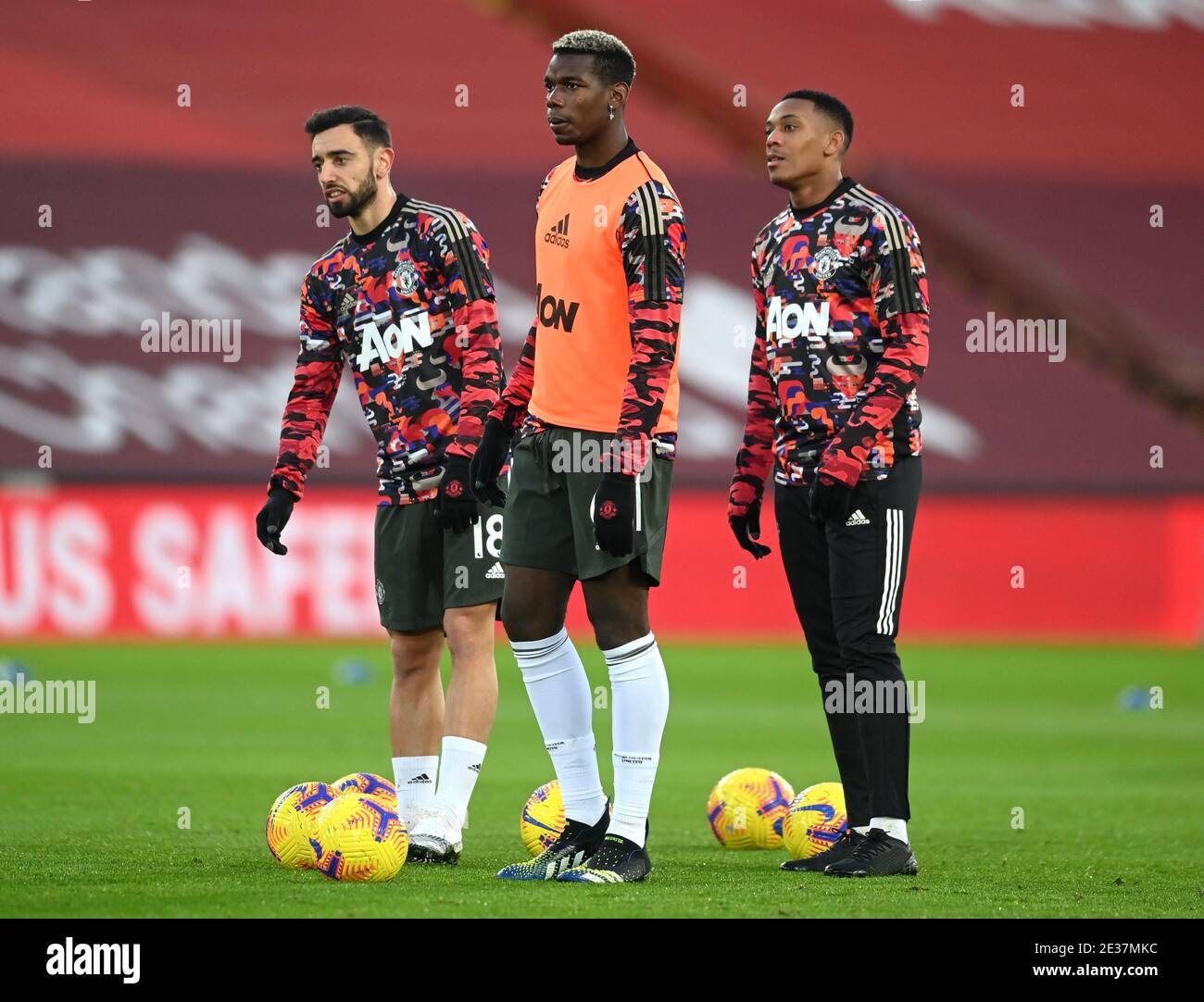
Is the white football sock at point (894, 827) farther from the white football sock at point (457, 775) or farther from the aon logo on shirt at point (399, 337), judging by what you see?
the aon logo on shirt at point (399, 337)

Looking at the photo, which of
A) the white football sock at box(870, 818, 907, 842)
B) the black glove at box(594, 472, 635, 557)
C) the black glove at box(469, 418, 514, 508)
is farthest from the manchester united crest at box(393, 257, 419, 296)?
the white football sock at box(870, 818, 907, 842)

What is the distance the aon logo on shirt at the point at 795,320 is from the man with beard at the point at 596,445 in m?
0.59

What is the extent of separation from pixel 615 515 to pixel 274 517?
5.40ft

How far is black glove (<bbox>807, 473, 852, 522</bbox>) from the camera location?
5965 mm

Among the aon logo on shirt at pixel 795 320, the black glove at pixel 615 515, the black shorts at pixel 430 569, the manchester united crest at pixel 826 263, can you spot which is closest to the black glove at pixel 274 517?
the black shorts at pixel 430 569

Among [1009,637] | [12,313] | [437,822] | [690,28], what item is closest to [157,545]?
[12,313]

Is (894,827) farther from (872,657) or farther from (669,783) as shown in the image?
(669,783)

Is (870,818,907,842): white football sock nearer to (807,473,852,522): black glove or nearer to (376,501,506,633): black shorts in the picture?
(807,473,852,522): black glove

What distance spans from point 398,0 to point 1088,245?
8875 mm

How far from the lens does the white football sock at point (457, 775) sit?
6391 millimetres

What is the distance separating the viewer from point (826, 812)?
655 cm

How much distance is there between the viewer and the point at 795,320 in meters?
6.26

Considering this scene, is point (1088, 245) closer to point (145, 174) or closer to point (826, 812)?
point (145, 174)

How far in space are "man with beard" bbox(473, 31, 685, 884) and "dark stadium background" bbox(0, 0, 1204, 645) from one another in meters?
12.9
